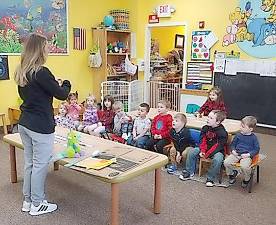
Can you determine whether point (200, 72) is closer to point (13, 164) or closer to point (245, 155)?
point (245, 155)

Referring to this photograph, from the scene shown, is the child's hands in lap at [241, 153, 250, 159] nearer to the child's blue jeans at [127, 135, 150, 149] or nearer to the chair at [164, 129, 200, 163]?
the chair at [164, 129, 200, 163]

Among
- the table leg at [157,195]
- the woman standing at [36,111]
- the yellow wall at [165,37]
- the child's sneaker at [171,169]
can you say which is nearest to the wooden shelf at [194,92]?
the yellow wall at [165,37]

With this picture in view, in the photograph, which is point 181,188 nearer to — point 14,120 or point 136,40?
point 14,120

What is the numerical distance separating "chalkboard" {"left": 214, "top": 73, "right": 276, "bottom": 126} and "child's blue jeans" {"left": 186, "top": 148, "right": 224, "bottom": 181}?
232 centimetres

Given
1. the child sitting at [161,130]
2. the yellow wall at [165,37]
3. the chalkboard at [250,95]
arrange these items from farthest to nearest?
the yellow wall at [165,37]
the chalkboard at [250,95]
the child sitting at [161,130]

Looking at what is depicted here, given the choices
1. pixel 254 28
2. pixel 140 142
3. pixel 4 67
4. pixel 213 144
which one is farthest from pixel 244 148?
pixel 4 67

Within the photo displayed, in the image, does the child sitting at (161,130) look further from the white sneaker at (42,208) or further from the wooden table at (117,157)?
the white sneaker at (42,208)

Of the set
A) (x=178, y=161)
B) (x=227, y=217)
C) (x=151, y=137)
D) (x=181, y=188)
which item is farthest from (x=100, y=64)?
(x=227, y=217)

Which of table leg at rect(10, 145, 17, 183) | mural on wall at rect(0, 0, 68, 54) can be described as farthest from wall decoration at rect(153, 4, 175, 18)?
table leg at rect(10, 145, 17, 183)

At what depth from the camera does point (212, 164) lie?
3.36 m

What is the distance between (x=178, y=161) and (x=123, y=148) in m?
1.00

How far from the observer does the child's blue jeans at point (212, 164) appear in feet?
10.9

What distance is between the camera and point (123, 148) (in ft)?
9.39

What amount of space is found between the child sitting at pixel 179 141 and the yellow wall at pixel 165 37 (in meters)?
4.37
